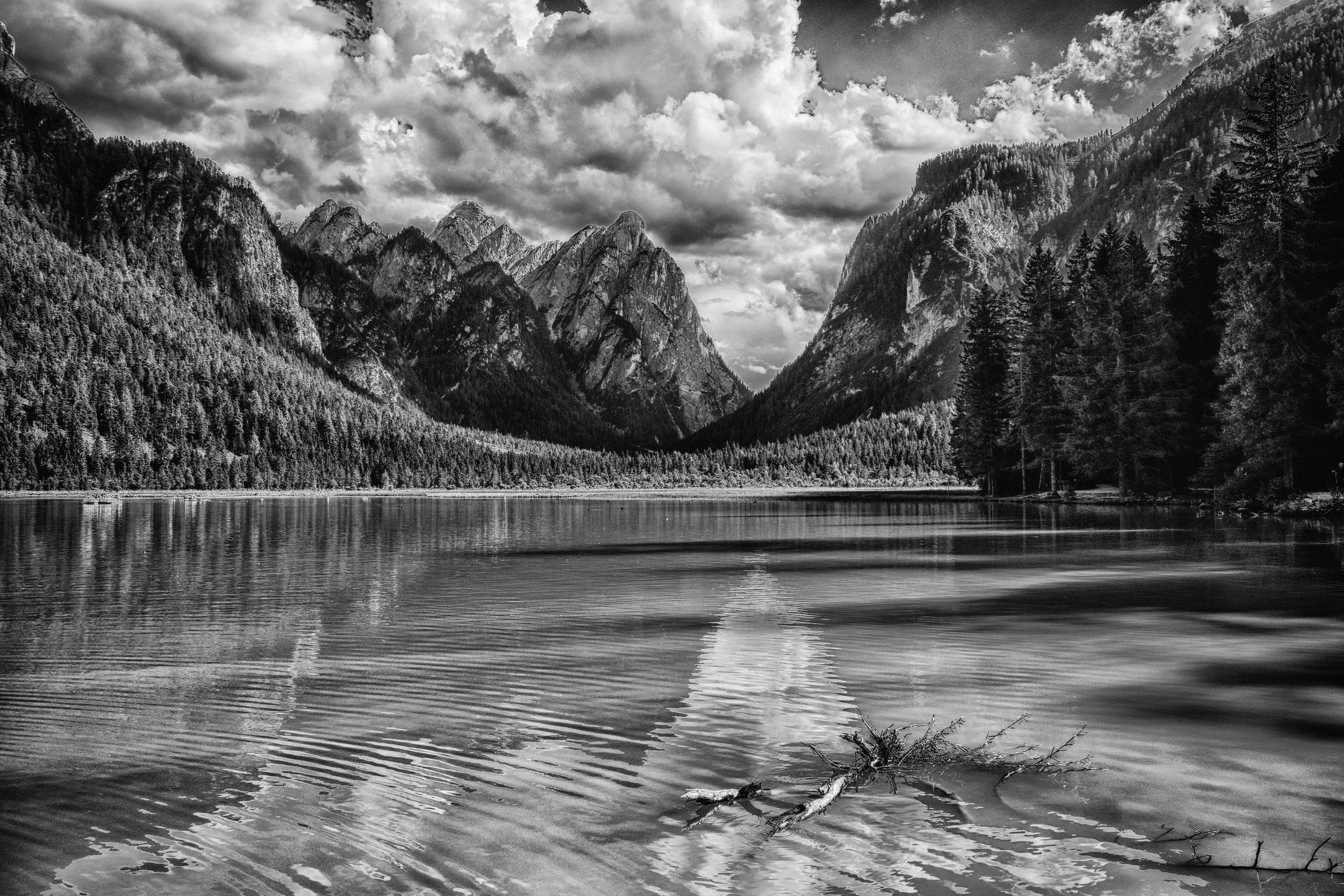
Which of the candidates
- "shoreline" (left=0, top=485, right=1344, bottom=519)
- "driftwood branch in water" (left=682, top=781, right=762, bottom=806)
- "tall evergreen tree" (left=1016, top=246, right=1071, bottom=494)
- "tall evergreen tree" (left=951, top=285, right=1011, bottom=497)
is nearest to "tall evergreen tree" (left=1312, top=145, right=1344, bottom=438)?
"shoreline" (left=0, top=485, right=1344, bottom=519)

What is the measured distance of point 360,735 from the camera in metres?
11.5

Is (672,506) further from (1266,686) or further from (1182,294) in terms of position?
(1266,686)

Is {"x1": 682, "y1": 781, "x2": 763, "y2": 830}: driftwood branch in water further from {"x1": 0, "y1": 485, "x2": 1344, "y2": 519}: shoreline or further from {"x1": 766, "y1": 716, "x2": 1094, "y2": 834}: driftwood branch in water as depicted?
{"x1": 0, "y1": 485, "x2": 1344, "y2": 519}: shoreline

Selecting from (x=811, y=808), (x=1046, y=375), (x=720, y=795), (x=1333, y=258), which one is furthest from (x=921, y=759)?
(x=1046, y=375)

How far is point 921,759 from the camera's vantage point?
10000mm

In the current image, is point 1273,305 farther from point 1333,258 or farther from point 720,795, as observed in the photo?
point 720,795

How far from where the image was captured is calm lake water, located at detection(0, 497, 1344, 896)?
7.51m

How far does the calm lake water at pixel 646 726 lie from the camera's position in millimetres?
7512

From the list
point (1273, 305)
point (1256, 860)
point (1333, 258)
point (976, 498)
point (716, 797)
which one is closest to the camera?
point (1256, 860)

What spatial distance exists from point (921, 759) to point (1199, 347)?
59.8 meters

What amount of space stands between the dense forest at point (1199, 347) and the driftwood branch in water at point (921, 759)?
130 ft

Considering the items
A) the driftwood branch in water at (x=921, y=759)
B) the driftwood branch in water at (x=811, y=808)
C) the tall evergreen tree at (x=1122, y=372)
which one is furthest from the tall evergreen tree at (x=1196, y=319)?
the driftwood branch in water at (x=811, y=808)

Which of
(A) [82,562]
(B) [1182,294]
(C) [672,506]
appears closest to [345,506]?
(C) [672,506]

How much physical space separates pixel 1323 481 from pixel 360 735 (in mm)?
51887
